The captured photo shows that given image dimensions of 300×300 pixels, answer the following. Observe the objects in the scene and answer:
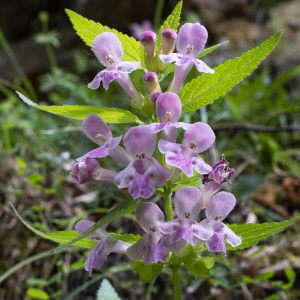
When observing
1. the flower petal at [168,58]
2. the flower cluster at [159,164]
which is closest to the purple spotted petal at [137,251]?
the flower cluster at [159,164]

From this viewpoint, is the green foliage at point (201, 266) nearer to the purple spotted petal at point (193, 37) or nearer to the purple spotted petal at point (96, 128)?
the purple spotted petal at point (96, 128)

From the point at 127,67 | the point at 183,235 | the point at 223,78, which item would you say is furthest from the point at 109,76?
the point at 183,235

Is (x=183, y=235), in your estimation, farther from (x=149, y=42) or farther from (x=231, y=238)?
(x=149, y=42)

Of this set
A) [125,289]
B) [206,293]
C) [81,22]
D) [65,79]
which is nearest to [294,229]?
[206,293]

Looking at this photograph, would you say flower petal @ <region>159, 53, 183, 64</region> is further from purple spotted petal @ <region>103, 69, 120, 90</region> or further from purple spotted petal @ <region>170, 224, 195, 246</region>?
purple spotted petal @ <region>170, 224, 195, 246</region>

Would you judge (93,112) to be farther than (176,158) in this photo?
Yes

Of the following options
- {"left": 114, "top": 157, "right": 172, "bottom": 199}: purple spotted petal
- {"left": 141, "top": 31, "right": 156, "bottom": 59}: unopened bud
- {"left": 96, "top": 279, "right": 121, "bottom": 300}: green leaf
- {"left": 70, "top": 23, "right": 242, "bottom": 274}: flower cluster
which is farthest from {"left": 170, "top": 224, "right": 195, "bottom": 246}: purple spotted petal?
{"left": 141, "top": 31, "right": 156, "bottom": 59}: unopened bud
